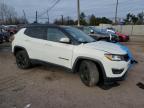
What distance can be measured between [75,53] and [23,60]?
8.64 feet

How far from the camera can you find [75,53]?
5383 mm

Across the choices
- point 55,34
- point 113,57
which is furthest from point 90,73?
point 55,34

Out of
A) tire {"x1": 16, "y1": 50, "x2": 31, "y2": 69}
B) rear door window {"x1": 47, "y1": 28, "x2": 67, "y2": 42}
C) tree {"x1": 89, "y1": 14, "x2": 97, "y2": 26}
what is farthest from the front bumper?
tree {"x1": 89, "y1": 14, "x2": 97, "y2": 26}

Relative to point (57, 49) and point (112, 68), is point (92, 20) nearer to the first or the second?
point (57, 49)

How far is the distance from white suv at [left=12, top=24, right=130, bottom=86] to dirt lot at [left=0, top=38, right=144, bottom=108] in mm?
429

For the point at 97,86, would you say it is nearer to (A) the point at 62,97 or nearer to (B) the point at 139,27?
(A) the point at 62,97

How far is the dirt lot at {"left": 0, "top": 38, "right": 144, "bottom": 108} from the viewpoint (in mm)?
4332

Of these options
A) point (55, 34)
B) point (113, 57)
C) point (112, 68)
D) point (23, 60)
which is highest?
point (55, 34)

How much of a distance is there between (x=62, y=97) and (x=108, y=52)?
1659 mm

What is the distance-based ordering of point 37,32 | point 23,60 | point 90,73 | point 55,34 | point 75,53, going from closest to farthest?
point 90,73 < point 75,53 < point 55,34 < point 37,32 < point 23,60

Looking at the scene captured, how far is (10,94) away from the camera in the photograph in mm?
4855

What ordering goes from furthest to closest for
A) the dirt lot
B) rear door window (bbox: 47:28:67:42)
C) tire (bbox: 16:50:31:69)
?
tire (bbox: 16:50:31:69) → rear door window (bbox: 47:28:67:42) → the dirt lot

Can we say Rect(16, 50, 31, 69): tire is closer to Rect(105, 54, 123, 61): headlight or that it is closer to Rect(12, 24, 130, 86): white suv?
Rect(12, 24, 130, 86): white suv

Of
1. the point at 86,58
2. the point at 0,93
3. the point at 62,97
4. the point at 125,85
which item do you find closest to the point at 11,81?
the point at 0,93
